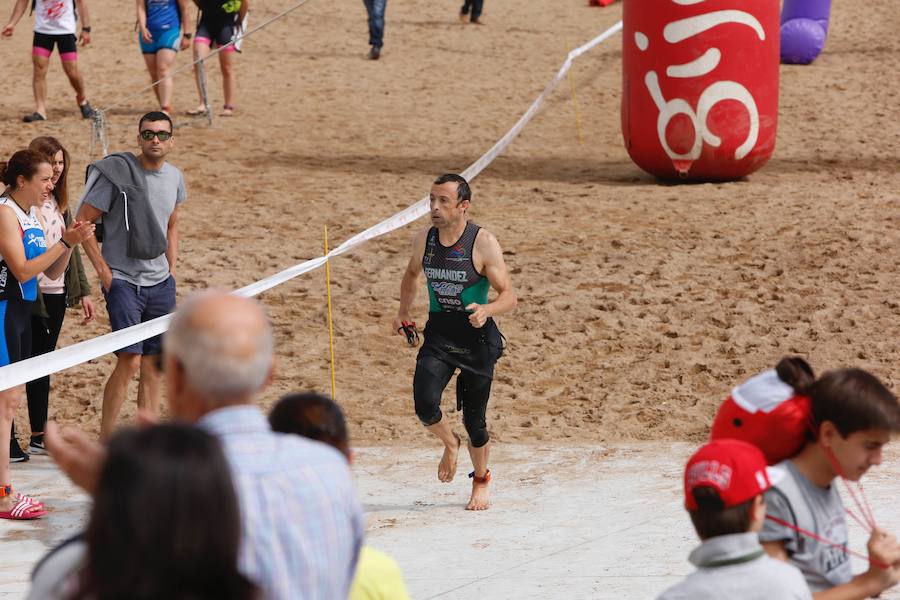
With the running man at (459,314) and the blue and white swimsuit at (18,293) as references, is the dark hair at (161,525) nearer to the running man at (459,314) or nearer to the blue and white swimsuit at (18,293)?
the running man at (459,314)

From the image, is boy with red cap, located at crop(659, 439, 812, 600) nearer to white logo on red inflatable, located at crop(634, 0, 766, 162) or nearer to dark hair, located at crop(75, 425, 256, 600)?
dark hair, located at crop(75, 425, 256, 600)

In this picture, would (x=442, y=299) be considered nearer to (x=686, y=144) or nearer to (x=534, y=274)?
(x=534, y=274)

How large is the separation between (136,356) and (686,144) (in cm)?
668

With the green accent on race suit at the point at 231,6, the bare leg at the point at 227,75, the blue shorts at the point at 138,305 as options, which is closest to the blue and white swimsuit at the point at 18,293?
the blue shorts at the point at 138,305

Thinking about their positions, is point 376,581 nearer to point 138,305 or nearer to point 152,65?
point 138,305

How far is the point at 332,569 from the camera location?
7.39ft

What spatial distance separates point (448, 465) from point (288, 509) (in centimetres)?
438

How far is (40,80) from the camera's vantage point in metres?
Result: 13.3

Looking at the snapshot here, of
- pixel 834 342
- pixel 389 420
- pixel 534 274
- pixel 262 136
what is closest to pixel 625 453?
pixel 389 420

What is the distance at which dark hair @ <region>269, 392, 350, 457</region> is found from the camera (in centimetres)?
275

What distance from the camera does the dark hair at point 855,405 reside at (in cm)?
293

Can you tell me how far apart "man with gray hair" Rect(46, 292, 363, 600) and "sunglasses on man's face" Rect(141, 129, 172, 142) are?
434cm

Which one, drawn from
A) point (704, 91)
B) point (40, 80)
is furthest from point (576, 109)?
point (40, 80)

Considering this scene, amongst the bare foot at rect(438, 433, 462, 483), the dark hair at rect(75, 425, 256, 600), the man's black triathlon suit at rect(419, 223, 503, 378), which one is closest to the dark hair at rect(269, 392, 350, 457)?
the dark hair at rect(75, 425, 256, 600)
